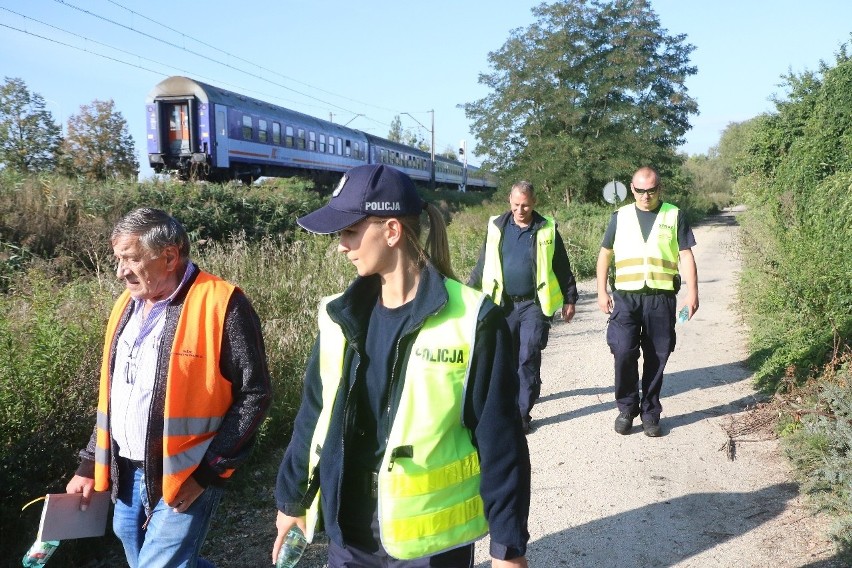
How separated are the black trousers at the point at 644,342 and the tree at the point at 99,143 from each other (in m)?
17.7

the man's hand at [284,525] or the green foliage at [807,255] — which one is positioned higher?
the green foliage at [807,255]

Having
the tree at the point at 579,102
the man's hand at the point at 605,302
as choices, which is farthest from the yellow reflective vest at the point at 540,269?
the tree at the point at 579,102

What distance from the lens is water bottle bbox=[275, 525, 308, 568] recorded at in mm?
2184

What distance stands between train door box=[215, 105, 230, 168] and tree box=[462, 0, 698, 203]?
16.8 m

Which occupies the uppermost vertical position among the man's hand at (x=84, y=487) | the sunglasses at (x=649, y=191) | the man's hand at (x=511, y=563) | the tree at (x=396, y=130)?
the tree at (x=396, y=130)

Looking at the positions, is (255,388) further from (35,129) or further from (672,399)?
(35,129)

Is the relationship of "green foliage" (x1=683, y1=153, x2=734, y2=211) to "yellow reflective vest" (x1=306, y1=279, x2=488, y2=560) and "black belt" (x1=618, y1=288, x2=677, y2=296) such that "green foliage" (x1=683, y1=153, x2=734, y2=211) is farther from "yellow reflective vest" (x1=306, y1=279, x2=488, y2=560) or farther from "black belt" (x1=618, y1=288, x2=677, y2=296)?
"yellow reflective vest" (x1=306, y1=279, x2=488, y2=560)

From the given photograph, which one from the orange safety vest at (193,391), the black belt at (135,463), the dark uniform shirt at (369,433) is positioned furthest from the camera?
the black belt at (135,463)

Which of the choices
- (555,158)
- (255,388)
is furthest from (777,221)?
(555,158)

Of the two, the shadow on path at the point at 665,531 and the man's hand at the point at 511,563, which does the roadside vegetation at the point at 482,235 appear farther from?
the man's hand at the point at 511,563

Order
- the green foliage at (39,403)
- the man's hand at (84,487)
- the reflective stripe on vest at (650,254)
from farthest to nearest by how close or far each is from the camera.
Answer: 1. the reflective stripe on vest at (650,254)
2. the green foliage at (39,403)
3. the man's hand at (84,487)

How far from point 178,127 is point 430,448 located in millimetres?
20147

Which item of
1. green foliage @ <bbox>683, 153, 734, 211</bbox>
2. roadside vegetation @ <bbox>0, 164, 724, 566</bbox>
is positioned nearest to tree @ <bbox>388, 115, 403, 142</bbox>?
green foliage @ <bbox>683, 153, 734, 211</bbox>

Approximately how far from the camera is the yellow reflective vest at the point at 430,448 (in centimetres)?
190
